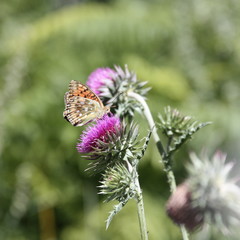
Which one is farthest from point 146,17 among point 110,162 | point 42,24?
point 110,162

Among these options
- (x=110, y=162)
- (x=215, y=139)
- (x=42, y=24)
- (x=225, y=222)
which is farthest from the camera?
(x=42, y=24)

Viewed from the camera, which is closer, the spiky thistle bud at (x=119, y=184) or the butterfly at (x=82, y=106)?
the spiky thistle bud at (x=119, y=184)

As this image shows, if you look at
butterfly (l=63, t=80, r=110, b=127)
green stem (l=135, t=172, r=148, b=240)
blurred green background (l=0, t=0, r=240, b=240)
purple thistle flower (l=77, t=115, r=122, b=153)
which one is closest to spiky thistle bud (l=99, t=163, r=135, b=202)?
green stem (l=135, t=172, r=148, b=240)

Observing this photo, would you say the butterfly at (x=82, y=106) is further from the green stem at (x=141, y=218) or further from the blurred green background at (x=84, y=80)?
the blurred green background at (x=84, y=80)

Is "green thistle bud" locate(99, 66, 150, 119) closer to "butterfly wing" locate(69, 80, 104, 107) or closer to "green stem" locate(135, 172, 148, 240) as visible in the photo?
"butterfly wing" locate(69, 80, 104, 107)

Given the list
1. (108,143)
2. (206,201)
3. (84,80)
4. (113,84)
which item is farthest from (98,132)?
(84,80)

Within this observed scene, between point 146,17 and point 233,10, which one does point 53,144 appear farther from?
point 233,10

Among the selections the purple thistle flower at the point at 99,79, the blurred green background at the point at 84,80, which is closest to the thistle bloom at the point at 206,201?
the purple thistle flower at the point at 99,79
